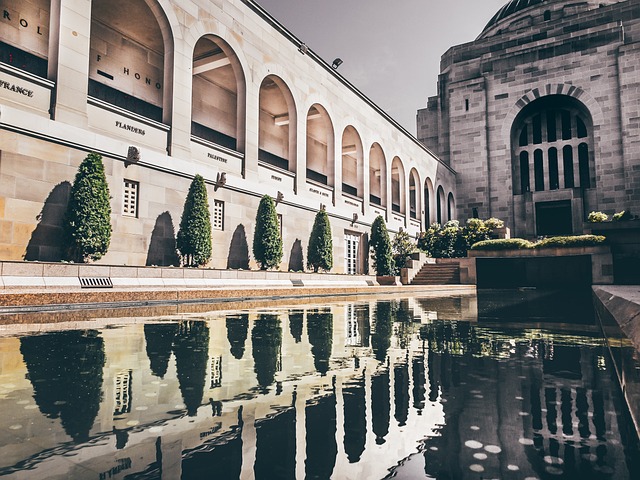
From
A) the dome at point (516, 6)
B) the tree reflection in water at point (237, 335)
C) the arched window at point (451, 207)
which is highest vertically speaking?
the dome at point (516, 6)

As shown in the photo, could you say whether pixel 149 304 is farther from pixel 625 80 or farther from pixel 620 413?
pixel 625 80

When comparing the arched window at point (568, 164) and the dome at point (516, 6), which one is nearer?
the arched window at point (568, 164)

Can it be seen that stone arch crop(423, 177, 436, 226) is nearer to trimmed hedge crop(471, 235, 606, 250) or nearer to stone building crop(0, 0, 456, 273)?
stone building crop(0, 0, 456, 273)

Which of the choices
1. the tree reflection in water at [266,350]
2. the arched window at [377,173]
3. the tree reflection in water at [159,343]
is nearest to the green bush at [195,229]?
the tree reflection in water at [159,343]

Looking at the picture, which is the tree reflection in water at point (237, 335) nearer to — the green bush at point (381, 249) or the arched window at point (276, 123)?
the arched window at point (276, 123)

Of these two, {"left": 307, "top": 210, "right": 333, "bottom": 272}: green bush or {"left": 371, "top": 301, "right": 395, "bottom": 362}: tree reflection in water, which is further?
{"left": 307, "top": 210, "right": 333, "bottom": 272}: green bush

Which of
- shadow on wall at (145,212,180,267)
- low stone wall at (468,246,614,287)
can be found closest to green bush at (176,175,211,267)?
shadow on wall at (145,212,180,267)

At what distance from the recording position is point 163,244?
553 inches

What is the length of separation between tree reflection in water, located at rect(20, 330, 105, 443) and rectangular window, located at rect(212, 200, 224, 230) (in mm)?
12877

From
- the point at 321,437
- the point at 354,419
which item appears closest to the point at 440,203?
the point at 354,419

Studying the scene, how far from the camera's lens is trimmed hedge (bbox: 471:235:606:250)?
72.7 feet

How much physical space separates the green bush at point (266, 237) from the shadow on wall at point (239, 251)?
57 centimetres

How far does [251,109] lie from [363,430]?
18568mm

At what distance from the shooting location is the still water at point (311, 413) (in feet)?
3.62
